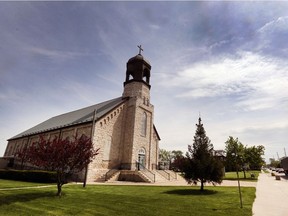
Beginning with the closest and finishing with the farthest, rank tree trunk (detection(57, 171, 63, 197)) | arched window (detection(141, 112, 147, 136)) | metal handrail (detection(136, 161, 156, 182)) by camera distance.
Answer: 1. tree trunk (detection(57, 171, 63, 197))
2. metal handrail (detection(136, 161, 156, 182))
3. arched window (detection(141, 112, 147, 136))

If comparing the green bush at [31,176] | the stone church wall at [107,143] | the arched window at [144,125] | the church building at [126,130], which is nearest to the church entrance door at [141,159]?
the church building at [126,130]

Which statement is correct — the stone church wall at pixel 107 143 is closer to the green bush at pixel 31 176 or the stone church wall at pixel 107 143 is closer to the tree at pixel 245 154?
the green bush at pixel 31 176

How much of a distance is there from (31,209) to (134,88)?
26.3 m

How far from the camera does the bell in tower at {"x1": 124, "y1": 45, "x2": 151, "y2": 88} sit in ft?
113

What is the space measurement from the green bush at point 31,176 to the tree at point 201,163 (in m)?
14.1

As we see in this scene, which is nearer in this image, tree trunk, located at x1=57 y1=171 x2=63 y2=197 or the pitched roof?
tree trunk, located at x1=57 y1=171 x2=63 y2=197

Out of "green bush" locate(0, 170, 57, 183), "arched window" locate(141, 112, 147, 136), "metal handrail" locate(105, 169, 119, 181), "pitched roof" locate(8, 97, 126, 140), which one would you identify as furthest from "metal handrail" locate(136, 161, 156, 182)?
"green bush" locate(0, 170, 57, 183)

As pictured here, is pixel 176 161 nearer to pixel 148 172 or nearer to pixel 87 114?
pixel 148 172

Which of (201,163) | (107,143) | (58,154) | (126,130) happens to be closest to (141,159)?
(126,130)

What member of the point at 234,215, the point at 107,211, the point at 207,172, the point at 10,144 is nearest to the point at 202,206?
the point at 234,215

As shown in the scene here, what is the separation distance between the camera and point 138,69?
34500 mm

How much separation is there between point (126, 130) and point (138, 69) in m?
10.8

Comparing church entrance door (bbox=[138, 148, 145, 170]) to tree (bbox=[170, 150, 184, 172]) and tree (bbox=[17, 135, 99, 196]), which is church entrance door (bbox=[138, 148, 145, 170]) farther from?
tree (bbox=[17, 135, 99, 196])

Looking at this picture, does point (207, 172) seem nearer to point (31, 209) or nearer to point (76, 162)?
point (76, 162)
